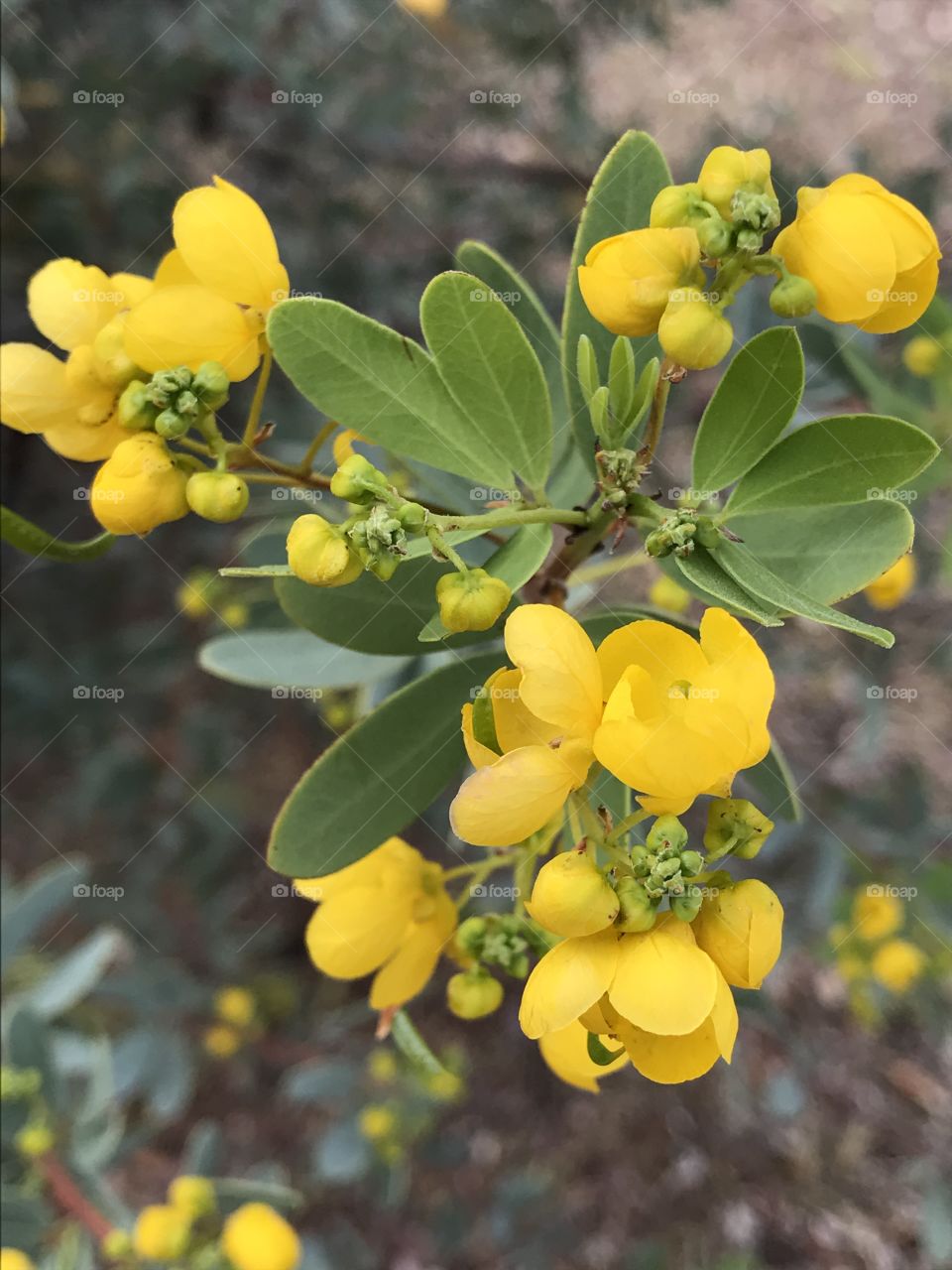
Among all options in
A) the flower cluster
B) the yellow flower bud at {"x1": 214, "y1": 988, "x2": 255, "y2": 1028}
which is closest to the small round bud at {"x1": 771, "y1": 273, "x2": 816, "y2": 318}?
the flower cluster

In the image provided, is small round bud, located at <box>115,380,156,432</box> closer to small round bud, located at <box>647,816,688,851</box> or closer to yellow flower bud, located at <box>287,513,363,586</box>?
yellow flower bud, located at <box>287,513,363,586</box>

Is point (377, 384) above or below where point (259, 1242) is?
above

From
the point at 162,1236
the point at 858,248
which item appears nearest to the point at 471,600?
the point at 858,248

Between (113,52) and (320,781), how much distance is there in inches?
115

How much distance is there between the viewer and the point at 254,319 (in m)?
1.20

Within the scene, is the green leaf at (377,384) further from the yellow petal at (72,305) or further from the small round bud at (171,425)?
the yellow petal at (72,305)

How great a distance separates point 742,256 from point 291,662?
3.79 ft

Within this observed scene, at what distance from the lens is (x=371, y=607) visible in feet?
4.04

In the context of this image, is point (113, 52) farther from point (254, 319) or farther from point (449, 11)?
point (254, 319)

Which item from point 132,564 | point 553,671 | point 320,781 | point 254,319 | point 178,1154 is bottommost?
point 178,1154

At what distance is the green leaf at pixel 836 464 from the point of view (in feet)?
3.42

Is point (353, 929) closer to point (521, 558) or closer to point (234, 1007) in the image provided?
point (521, 558)

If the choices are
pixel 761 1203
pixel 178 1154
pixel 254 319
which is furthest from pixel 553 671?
pixel 178 1154

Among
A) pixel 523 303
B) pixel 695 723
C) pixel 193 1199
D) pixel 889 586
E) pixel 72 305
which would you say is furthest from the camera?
pixel 193 1199
